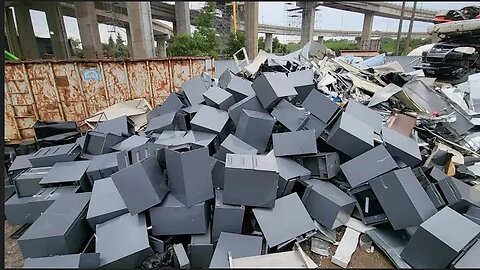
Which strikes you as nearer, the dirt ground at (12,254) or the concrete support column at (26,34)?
the dirt ground at (12,254)

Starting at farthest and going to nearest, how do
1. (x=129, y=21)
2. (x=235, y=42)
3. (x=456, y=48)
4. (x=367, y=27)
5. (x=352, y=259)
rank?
(x=367, y=27) → (x=235, y=42) → (x=129, y=21) → (x=456, y=48) → (x=352, y=259)

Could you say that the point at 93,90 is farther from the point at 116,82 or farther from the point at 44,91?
the point at 44,91

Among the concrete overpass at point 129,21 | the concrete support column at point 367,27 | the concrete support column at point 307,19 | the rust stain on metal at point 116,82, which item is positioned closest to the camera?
the rust stain on metal at point 116,82

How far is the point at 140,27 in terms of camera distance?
44.1 ft

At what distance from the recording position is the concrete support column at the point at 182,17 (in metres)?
17.5

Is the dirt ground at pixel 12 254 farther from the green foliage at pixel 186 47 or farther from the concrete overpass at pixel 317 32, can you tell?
the green foliage at pixel 186 47

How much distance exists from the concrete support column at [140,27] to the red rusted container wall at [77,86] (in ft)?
31.8

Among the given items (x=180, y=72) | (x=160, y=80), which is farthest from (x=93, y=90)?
(x=180, y=72)

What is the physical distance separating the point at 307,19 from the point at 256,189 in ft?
34.1

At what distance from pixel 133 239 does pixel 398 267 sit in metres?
2.08

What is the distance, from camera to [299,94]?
334 cm

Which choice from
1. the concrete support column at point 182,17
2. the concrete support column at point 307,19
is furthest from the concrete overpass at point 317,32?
the concrete support column at point 182,17

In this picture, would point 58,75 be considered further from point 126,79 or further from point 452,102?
point 452,102

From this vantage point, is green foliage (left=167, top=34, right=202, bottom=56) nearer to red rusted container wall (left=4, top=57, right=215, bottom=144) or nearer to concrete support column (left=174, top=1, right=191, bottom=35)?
concrete support column (left=174, top=1, right=191, bottom=35)
